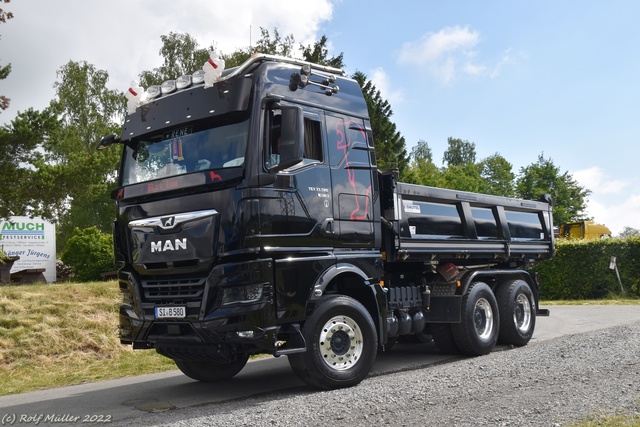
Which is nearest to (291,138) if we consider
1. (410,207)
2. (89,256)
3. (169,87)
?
(169,87)

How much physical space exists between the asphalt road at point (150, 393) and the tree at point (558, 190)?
172 ft

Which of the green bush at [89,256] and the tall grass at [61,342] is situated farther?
the green bush at [89,256]

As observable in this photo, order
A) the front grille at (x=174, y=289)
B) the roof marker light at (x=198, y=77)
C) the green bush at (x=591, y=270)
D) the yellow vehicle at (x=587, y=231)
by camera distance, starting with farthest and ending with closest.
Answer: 1. the yellow vehicle at (x=587, y=231)
2. the green bush at (x=591, y=270)
3. the roof marker light at (x=198, y=77)
4. the front grille at (x=174, y=289)

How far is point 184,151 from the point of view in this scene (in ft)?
22.7

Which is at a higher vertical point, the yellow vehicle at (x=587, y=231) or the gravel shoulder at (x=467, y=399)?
the yellow vehicle at (x=587, y=231)

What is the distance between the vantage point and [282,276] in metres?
6.43

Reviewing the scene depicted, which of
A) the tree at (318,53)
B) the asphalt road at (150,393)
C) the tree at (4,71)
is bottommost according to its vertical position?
the asphalt road at (150,393)

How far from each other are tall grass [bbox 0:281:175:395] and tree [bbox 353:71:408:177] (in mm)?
32107

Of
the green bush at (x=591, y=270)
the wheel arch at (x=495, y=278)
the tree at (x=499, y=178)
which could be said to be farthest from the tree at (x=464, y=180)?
the wheel arch at (x=495, y=278)

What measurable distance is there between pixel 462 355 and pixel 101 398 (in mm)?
5115

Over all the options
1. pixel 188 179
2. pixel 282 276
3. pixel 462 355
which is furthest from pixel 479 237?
pixel 188 179

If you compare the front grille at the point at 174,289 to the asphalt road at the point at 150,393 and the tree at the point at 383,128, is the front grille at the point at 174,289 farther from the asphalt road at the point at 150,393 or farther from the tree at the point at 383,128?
the tree at the point at 383,128

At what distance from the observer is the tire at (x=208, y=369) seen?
319 inches

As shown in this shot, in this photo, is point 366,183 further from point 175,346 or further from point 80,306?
point 80,306
